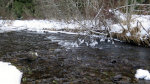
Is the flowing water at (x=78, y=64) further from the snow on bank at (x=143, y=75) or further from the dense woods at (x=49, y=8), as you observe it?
the dense woods at (x=49, y=8)

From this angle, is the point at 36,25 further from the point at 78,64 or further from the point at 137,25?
the point at 78,64

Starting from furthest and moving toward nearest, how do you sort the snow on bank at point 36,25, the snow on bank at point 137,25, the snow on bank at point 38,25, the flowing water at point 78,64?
Answer: the snow on bank at point 36,25 → the snow on bank at point 38,25 → the snow on bank at point 137,25 → the flowing water at point 78,64

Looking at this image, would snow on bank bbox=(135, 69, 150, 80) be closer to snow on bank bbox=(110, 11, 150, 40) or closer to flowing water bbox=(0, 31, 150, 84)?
flowing water bbox=(0, 31, 150, 84)

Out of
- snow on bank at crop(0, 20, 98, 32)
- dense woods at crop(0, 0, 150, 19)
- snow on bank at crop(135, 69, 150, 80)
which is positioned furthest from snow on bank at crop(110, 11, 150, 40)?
snow on bank at crop(0, 20, 98, 32)

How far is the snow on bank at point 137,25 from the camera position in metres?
9.58

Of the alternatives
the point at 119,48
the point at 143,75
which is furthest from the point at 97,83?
the point at 119,48

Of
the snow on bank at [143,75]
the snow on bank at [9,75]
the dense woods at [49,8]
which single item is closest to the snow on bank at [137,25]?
the dense woods at [49,8]

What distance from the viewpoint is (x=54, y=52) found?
8055 millimetres

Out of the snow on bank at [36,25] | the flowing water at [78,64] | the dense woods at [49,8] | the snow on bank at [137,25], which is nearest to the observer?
the flowing water at [78,64]

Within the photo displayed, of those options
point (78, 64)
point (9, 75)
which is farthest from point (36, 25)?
point (9, 75)

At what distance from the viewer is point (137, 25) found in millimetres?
9727

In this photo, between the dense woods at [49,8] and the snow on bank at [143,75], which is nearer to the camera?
the snow on bank at [143,75]

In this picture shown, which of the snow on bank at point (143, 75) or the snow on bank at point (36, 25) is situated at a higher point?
the snow on bank at point (36, 25)

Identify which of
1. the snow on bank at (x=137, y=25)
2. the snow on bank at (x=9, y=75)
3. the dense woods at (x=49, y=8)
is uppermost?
the dense woods at (x=49, y=8)
